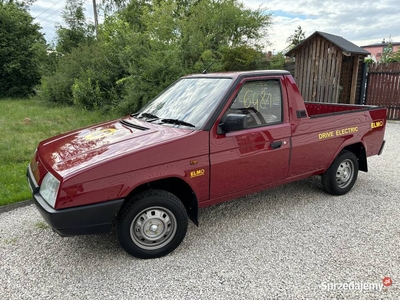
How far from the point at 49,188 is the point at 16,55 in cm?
2144

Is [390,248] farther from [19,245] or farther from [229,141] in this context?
[19,245]

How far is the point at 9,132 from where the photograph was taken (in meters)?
8.58

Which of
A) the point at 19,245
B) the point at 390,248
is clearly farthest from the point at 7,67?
the point at 390,248

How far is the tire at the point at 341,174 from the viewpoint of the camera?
443 cm

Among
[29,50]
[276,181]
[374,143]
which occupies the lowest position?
[276,181]

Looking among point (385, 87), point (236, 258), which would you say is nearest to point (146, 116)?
point (236, 258)

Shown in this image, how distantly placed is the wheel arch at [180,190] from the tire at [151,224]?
5.9 inches

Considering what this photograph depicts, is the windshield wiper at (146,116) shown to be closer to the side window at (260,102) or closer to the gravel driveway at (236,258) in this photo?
the side window at (260,102)

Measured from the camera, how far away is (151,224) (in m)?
3.01

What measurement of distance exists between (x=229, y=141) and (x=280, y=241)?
4.13 ft

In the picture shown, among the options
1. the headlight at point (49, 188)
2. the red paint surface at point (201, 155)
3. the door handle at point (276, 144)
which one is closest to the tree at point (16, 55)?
the red paint surface at point (201, 155)

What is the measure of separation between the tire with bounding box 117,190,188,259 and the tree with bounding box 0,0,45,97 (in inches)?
797

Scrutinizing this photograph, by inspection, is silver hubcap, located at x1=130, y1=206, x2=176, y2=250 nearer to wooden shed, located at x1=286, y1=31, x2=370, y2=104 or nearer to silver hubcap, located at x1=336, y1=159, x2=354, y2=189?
silver hubcap, located at x1=336, y1=159, x2=354, y2=189

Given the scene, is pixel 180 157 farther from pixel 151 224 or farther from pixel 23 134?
pixel 23 134
